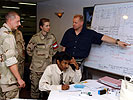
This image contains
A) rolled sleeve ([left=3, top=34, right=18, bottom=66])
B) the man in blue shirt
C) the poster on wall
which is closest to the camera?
rolled sleeve ([left=3, top=34, right=18, bottom=66])

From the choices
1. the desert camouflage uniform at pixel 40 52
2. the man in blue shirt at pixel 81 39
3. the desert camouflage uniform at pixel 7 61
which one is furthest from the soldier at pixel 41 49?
the desert camouflage uniform at pixel 7 61

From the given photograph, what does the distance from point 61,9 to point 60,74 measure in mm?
2409

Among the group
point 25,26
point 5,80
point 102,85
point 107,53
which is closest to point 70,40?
point 107,53

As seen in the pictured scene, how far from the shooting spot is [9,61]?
210cm

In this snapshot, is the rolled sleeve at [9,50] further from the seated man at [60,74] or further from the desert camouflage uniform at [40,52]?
the desert camouflage uniform at [40,52]

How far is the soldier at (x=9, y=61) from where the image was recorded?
6.86 ft

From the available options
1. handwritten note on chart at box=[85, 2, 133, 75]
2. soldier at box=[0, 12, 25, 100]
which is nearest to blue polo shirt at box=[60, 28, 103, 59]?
handwritten note on chart at box=[85, 2, 133, 75]

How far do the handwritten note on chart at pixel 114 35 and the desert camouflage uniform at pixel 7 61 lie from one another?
1.55 meters

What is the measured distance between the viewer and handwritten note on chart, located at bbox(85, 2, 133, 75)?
2.62 metres

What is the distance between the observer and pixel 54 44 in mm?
3373

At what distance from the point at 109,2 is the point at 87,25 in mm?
642

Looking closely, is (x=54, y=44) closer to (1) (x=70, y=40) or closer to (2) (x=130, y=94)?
(1) (x=70, y=40)

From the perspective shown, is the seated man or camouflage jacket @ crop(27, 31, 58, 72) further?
camouflage jacket @ crop(27, 31, 58, 72)

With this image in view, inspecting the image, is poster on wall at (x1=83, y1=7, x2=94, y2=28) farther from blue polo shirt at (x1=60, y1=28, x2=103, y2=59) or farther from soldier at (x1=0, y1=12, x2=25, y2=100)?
soldier at (x1=0, y1=12, x2=25, y2=100)
